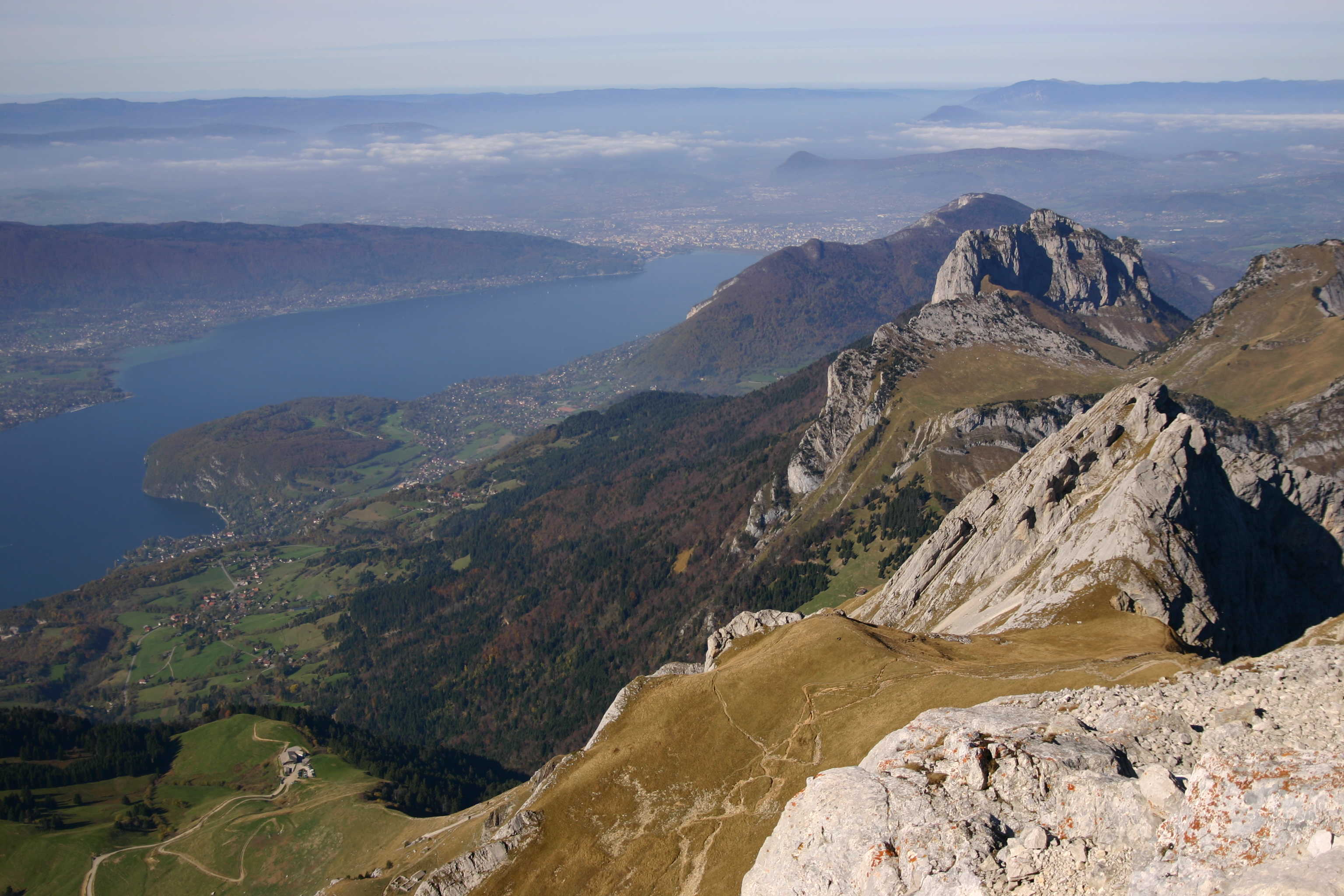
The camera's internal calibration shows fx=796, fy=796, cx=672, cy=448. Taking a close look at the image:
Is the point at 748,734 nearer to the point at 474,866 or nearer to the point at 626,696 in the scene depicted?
the point at 626,696

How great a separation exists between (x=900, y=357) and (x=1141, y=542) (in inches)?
4167

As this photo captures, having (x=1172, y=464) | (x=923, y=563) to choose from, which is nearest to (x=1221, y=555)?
(x=1172, y=464)

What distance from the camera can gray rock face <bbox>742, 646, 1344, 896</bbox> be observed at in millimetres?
18203

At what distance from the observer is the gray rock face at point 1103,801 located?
59.7 feet

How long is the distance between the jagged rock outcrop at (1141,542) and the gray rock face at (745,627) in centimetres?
1341

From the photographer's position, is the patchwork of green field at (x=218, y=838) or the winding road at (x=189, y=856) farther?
the winding road at (x=189, y=856)

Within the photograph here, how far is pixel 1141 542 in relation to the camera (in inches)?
2188

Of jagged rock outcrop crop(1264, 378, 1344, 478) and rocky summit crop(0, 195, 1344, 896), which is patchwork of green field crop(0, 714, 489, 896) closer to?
rocky summit crop(0, 195, 1344, 896)

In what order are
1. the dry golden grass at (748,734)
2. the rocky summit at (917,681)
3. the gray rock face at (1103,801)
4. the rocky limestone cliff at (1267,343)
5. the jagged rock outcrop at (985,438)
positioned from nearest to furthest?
the gray rock face at (1103,801)
the rocky summit at (917,681)
the dry golden grass at (748,734)
the jagged rock outcrop at (985,438)
the rocky limestone cliff at (1267,343)

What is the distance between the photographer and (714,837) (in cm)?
4012

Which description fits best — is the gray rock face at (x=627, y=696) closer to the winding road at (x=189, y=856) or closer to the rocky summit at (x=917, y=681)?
the rocky summit at (x=917, y=681)

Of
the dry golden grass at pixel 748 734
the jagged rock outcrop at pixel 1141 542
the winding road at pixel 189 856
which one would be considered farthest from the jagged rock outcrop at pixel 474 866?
the winding road at pixel 189 856

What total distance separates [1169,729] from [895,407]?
12249cm

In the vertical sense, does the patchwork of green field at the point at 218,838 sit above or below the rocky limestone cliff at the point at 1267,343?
below
